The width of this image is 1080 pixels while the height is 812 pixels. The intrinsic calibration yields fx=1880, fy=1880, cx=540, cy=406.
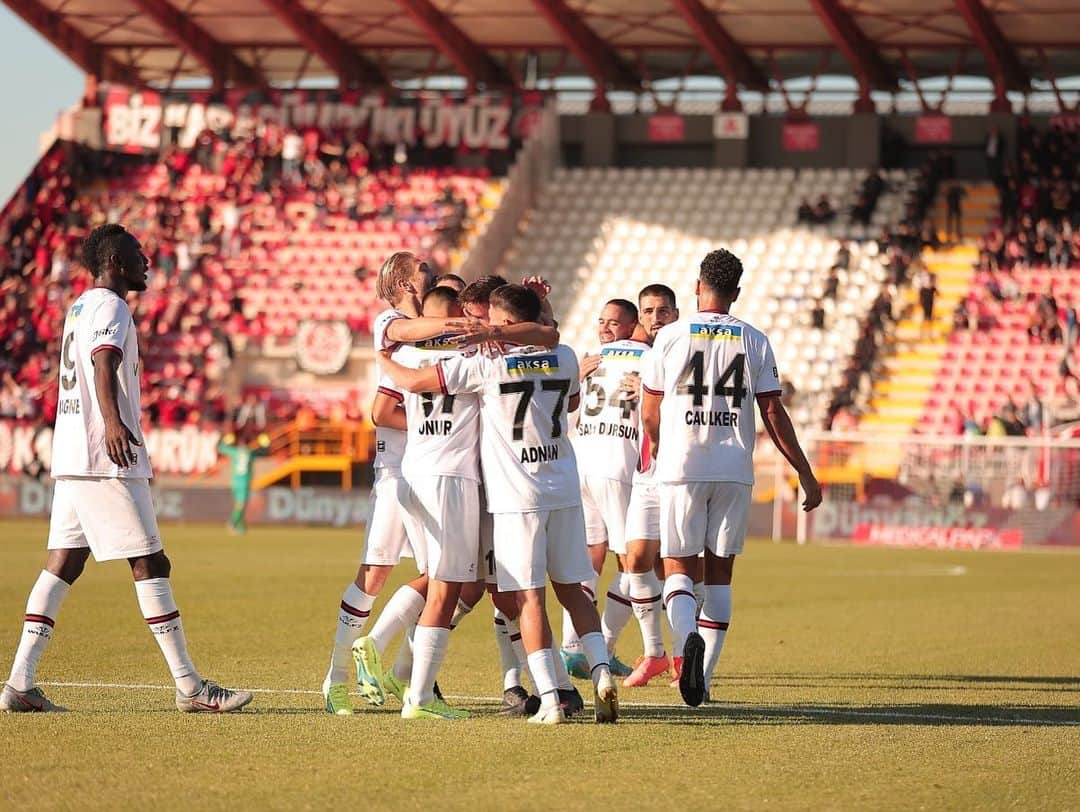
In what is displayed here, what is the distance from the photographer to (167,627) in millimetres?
8453

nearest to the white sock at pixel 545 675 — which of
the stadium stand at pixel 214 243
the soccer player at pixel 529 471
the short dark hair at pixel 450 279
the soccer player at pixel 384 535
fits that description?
the soccer player at pixel 529 471

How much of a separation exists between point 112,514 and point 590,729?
2334 mm

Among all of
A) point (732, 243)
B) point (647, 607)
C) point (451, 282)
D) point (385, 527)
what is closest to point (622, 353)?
point (647, 607)

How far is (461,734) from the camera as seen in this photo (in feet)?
26.1

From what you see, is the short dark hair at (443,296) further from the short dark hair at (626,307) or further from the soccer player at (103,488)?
the short dark hair at (626,307)

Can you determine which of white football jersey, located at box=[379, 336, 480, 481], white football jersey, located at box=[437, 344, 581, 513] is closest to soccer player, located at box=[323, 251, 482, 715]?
white football jersey, located at box=[379, 336, 480, 481]

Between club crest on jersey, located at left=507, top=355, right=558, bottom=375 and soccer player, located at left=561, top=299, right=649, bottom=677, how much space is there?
2468 millimetres

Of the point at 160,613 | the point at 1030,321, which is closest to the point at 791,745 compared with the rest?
the point at 160,613

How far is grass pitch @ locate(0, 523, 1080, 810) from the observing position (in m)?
6.62

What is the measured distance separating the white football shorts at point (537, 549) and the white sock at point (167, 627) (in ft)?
4.82

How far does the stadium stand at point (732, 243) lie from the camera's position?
1501 inches

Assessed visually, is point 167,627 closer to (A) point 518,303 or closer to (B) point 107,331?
(B) point 107,331

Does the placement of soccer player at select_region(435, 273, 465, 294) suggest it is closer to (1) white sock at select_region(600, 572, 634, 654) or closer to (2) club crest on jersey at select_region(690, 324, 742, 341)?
(2) club crest on jersey at select_region(690, 324, 742, 341)

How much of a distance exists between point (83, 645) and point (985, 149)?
32.1 meters
